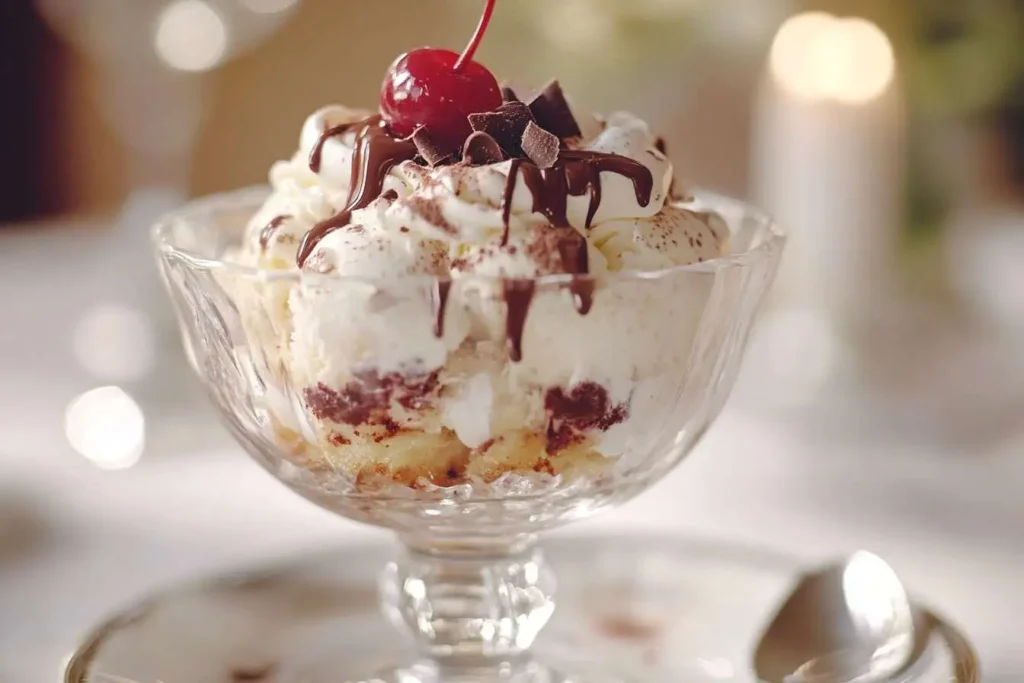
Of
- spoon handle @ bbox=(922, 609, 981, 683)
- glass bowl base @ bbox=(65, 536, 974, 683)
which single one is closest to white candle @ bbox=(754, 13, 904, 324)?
glass bowl base @ bbox=(65, 536, 974, 683)

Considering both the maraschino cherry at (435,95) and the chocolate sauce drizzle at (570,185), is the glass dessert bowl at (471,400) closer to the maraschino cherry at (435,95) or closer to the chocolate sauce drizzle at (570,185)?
the chocolate sauce drizzle at (570,185)

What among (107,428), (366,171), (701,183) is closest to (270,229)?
(366,171)

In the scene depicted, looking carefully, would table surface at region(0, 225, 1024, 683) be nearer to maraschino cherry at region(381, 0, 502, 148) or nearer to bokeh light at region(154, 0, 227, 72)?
maraschino cherry at region(381, 0, 502, 148)

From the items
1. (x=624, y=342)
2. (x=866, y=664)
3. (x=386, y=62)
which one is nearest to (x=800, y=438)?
(x=866, y=664)

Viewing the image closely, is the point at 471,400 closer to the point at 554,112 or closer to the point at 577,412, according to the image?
the point at 577,412

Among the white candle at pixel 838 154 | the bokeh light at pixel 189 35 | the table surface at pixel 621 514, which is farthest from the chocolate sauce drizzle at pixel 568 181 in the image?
the white candle at pixel 838 154
